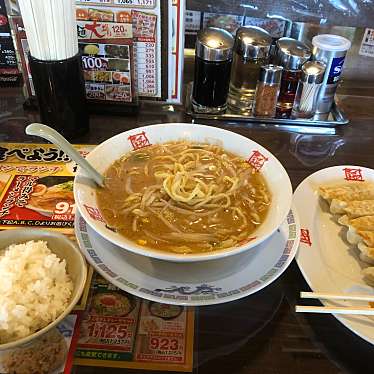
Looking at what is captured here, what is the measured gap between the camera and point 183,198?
1.17 metres

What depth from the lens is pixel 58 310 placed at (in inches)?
35.1

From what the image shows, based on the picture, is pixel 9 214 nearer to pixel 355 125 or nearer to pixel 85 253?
pixel 85 253

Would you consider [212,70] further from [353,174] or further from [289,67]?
[353,174]

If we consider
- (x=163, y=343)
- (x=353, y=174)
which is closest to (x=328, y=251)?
(x=353, y=174)

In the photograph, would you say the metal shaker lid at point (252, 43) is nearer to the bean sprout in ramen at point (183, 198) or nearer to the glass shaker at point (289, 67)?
the glass shaker at point (289, 67)

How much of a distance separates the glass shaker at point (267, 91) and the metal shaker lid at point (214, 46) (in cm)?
17

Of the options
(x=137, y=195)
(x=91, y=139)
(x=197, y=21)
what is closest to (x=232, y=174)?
(x=137, y=195)

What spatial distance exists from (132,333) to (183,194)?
41cm

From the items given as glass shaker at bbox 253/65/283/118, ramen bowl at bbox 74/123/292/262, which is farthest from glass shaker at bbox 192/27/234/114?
ramen bowl at bbox 74/123/292/262

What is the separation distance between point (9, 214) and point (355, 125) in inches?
59.5

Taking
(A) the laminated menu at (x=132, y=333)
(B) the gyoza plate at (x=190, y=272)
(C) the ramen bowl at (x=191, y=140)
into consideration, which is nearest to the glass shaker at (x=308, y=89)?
(C) the ramen bowl at (x=191, y=140)

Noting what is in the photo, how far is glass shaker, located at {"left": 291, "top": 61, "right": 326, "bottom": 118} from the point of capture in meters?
1.74

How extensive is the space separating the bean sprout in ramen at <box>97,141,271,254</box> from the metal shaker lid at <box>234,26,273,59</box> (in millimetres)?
616

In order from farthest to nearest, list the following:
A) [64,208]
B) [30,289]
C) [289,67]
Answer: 1. [289,67]
2. [64,208]
3. [30,289]
